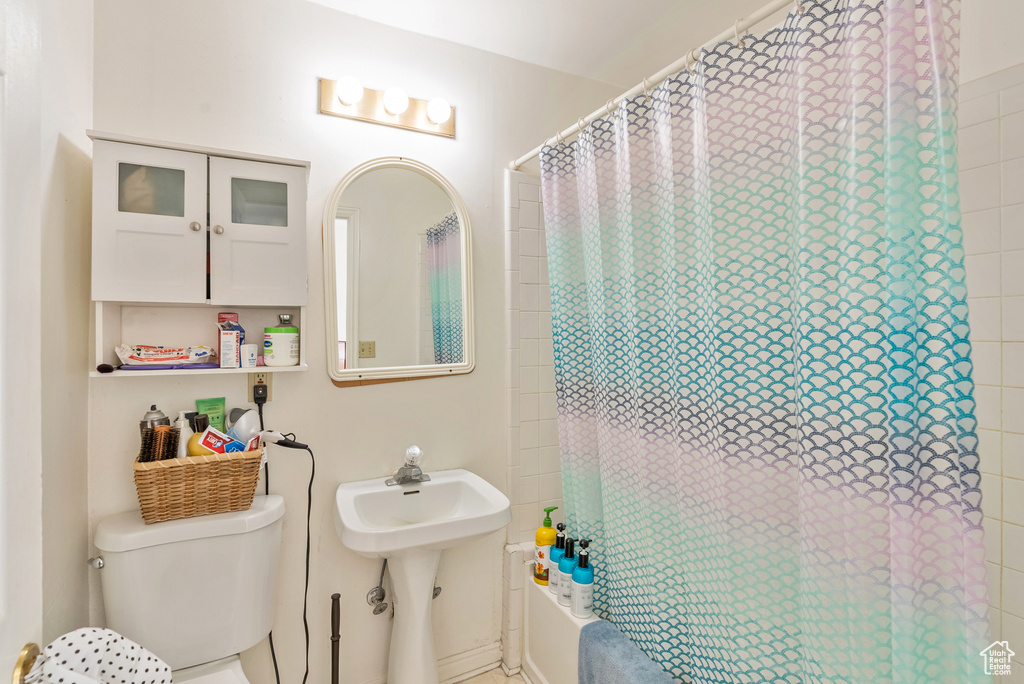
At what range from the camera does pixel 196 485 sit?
50.1 inches

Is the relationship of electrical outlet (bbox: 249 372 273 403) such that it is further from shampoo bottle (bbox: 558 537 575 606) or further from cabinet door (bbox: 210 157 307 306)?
shampoo bottle (bbox: 558 537 575 606)

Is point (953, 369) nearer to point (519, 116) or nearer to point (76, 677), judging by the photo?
point (76, 677)

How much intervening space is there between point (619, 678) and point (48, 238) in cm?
173

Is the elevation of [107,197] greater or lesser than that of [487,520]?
greater

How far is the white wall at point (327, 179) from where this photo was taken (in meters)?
1.37

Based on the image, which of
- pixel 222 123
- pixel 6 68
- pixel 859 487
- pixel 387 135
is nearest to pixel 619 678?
pixel 859 487

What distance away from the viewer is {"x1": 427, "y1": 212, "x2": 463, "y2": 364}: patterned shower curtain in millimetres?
1787

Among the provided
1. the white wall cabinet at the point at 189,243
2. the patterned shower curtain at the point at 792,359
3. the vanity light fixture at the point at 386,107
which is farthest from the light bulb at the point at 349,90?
the patterned shower curtain at the point at 792,359

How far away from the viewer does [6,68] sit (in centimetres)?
51

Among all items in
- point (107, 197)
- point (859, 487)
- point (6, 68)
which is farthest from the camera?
point (107, 197)

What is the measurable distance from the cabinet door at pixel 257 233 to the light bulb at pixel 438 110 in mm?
520

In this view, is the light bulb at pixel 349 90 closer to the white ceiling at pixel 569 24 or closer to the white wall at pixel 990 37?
the white ceiling at pixel 569 24

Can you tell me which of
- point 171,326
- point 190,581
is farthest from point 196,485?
point 171,326

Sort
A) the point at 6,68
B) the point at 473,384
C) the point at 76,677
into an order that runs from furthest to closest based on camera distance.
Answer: the point at 473,384, the point at 76,677, the point at 6,68
